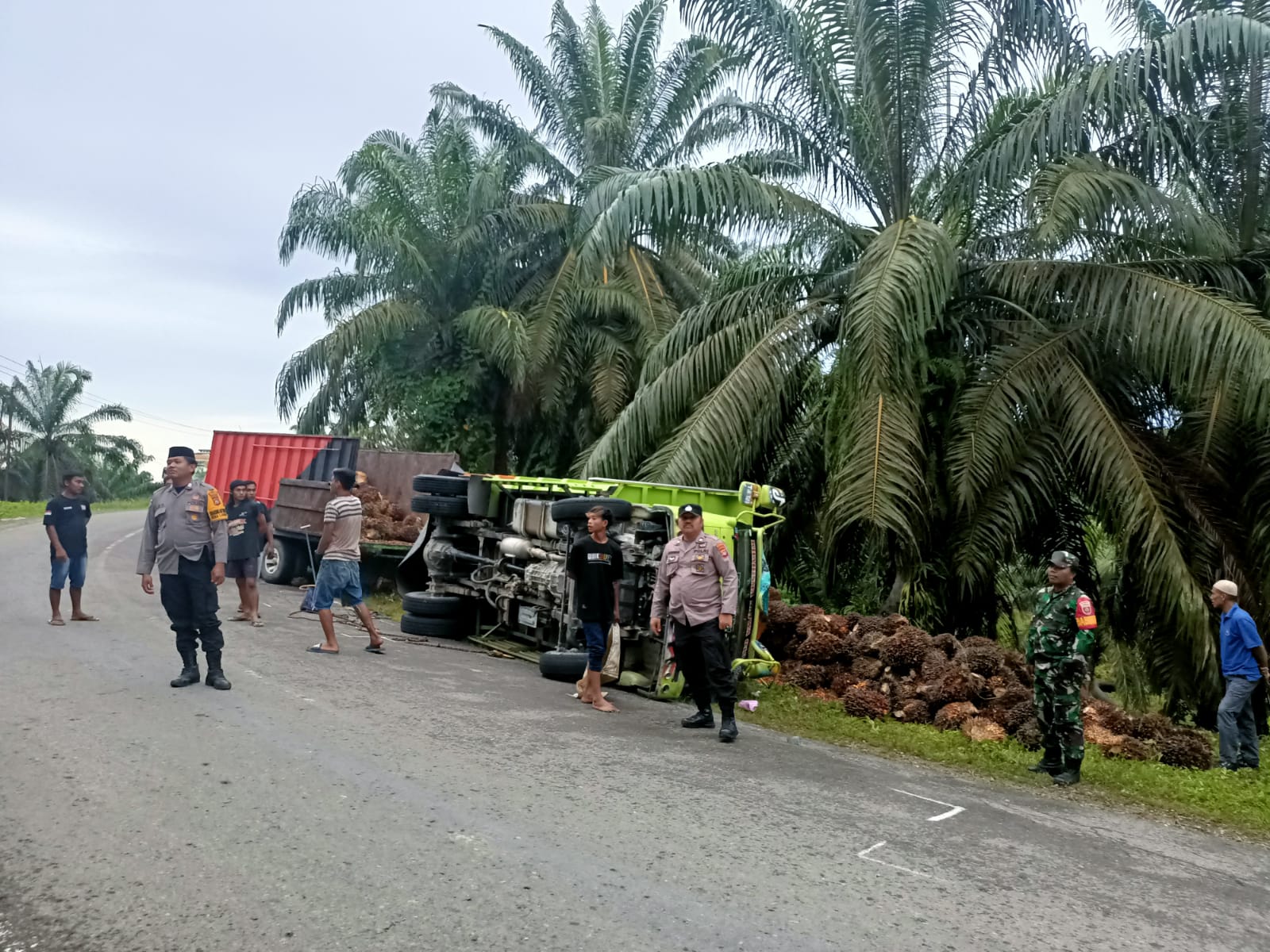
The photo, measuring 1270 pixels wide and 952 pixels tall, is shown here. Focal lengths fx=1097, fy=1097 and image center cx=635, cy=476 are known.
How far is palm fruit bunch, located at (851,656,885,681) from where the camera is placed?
9.66 meters

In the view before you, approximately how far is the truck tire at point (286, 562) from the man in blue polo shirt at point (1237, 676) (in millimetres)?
12286

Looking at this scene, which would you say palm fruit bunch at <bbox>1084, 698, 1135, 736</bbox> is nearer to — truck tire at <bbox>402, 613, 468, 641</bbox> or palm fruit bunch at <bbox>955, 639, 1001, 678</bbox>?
palm fruit bunch at <bbox>955, 639, 1001, 678</bbox>

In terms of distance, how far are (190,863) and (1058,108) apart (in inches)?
417

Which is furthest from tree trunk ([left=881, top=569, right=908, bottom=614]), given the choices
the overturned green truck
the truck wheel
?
the truck wheel

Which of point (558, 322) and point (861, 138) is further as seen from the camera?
point (558, 322)

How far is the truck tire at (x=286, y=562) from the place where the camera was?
645 inches

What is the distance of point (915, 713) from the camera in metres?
8.95

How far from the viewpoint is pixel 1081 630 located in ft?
23.1

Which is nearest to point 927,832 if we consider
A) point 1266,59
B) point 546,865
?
point 546,865

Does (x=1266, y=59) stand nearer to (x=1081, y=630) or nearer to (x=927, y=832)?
(x=1081, y=630)

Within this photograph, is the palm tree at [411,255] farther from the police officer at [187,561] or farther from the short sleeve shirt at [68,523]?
the police officer at [187,561]

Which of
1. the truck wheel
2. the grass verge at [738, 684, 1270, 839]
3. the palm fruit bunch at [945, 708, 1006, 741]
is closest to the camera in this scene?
the grass verge at [738, 684, 1270, 839]

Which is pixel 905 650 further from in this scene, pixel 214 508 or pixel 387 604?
pixel 387 604

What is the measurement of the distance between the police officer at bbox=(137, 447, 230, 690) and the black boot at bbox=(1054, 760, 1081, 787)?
561 centimetres
